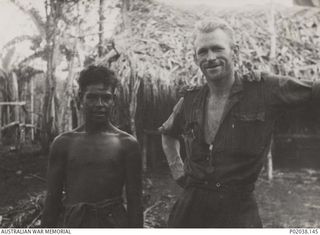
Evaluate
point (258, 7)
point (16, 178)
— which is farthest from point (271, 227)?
point (16, 178)

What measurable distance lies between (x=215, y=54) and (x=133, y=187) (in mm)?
524

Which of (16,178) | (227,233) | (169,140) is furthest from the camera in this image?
(16,178)

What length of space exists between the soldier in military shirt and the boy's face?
0.94 ft

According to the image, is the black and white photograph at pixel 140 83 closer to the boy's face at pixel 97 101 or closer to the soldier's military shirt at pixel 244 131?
the boy's face at pixel 97 101

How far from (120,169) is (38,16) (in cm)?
84

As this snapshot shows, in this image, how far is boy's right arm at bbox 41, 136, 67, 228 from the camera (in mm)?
1327

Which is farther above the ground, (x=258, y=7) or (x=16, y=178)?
(x=258, y=7)

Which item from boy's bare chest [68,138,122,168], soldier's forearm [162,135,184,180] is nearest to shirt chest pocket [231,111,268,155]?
soldier's forearm [162,135,184,180]

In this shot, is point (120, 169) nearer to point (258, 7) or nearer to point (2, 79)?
point (2, 79)

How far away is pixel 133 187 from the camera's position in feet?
4.38

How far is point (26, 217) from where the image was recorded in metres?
1.63

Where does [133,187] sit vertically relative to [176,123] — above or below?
below

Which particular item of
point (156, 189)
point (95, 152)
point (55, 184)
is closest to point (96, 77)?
point (95, 152)

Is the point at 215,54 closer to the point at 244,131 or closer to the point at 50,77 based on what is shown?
the point at 244,131
